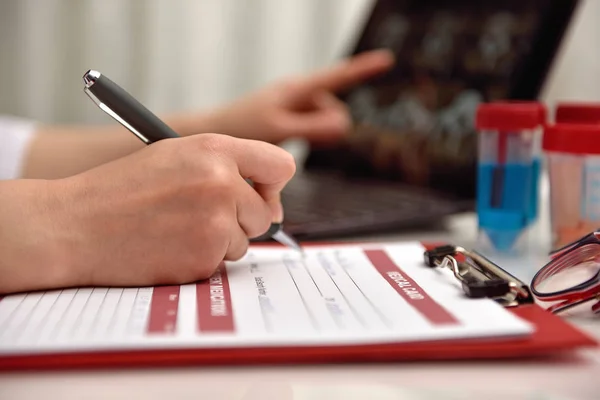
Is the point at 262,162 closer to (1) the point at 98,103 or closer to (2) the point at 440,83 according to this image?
(1) the point at 98,103

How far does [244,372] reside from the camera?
34 cm

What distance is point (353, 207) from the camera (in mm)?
732

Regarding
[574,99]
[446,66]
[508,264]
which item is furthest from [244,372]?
[574,99]

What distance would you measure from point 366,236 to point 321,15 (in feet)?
2.39

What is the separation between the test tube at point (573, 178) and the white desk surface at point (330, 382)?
0.79 ft

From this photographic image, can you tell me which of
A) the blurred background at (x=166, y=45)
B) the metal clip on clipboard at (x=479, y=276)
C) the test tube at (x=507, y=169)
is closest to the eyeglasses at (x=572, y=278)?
the metal clip on clipboard at (x=479, y=276)

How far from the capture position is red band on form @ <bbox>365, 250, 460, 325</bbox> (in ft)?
1.23

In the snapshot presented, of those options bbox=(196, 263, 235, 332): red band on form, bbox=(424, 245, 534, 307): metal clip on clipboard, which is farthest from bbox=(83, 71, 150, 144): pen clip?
bbox=(424, 245, 534, 307): metal clip on clipboard

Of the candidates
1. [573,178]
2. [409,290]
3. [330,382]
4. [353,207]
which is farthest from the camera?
[353,207]

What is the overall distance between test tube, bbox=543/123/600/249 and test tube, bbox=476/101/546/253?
0.09 ft

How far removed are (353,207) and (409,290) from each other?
12.0 inches

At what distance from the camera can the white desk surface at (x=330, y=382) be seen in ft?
1.05

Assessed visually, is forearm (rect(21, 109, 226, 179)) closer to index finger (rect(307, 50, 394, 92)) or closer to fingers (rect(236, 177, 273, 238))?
index finger (rect(307, 50, 394, 92))

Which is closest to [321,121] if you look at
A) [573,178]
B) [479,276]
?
[573,178]
